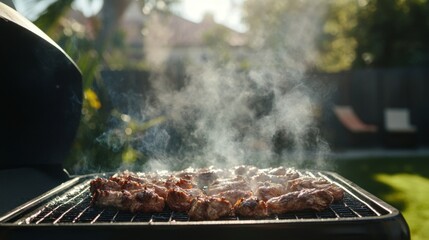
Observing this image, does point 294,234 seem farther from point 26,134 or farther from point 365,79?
point 365,79

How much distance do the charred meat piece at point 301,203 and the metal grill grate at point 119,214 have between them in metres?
0.03

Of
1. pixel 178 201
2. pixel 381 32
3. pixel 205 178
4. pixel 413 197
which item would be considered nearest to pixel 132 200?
pixel 178 201

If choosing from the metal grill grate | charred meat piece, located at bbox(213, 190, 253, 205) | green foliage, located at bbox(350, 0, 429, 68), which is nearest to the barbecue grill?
the metal grill grate

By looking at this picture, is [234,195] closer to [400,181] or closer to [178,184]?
[178,184]

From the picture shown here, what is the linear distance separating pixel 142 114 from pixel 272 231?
306 inches

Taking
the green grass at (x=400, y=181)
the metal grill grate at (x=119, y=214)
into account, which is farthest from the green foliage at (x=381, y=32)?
the metal grill grate at (x=119, y=214)

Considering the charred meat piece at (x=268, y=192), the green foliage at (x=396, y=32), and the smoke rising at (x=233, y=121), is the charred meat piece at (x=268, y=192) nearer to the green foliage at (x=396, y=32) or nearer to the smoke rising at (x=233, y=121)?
the smoke rising at (x=233, y=121)

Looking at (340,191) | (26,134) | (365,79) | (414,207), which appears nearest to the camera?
(340,191)

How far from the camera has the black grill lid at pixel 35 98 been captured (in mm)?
3344

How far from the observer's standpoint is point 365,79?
1448cm

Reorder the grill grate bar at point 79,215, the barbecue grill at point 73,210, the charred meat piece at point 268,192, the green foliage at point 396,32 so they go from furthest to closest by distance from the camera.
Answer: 1. the green foliage at point 396,32
2. the charred meat piece at point 268,192
3. the grill grate bar at point 79,215
4. the barbecue grill at point 73,210

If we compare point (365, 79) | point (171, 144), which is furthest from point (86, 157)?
point (365, 79)

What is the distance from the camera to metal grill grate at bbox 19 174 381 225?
2.64 metres

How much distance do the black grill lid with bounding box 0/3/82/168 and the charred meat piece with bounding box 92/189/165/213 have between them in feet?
3.15
